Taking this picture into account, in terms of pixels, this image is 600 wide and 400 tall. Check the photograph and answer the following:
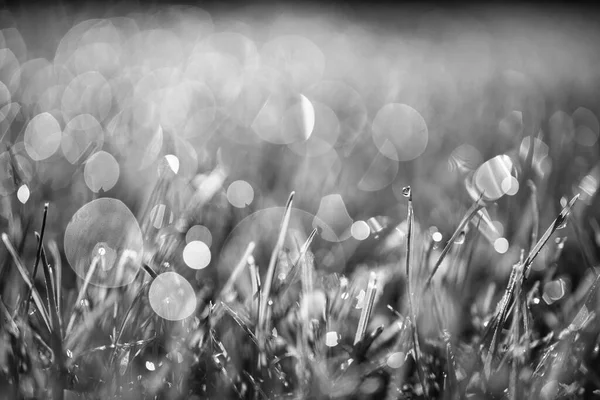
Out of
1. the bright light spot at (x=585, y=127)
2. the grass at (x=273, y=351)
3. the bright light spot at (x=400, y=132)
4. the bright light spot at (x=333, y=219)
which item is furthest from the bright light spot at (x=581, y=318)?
the bright light spot at (x=585, y=127)

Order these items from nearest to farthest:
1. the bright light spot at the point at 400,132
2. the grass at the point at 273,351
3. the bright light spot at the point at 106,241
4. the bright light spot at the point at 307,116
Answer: the grass at the point at 273,351, the bright light spot at the point at 106,241, the bright light spot at the point at 400,132, the bright light spot at the point at 307,116

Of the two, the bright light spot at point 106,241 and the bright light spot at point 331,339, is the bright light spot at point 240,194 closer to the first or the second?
the bright light spot at point 106,241

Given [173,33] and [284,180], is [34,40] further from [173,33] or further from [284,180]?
[284,180]

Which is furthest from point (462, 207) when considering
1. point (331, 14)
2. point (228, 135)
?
point (331, 14)

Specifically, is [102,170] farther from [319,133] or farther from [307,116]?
[307,116]

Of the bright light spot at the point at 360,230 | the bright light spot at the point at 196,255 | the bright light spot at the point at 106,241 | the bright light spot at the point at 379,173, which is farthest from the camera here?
the bright light spot at the point at 379,173

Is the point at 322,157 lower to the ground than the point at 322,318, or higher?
lower

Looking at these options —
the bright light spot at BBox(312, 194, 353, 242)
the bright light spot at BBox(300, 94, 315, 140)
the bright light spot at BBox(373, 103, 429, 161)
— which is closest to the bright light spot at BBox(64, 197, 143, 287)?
the bright light spot at BBox(312, 194, 353, 242)

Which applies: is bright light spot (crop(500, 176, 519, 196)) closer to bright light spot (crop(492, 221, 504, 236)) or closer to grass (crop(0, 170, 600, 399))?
bright light spot (crop(492, 221, 504, 236))
